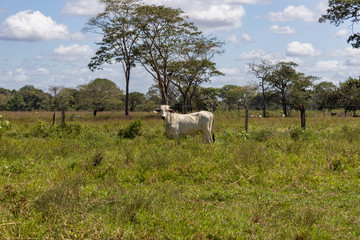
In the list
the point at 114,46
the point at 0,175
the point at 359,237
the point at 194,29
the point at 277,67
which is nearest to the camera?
the point at 359,237

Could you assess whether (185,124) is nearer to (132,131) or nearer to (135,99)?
(132,131)

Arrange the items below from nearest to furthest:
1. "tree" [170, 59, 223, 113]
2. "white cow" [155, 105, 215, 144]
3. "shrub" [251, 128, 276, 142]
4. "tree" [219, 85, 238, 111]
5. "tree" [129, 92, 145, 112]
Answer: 1. "white cow" [155, 105, 215, 144]
2. "shrub" [251, 128, 276, 142]
3. "tree" [170, 59, 223, 113]
4. "tree" [129, 92, 145, 112]
5. "tree" [219, 85, 238, 111]

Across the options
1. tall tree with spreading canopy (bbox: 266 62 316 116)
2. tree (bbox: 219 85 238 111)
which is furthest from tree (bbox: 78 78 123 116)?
tree (bbox: 219 85 238 111)

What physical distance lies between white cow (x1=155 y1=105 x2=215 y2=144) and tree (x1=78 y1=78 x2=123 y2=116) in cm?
2873

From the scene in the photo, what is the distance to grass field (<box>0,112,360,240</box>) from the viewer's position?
478 centimetres

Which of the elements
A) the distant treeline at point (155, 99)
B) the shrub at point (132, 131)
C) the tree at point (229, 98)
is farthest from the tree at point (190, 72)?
the tree at point (229, 98)

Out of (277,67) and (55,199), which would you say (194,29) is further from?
(55,199)

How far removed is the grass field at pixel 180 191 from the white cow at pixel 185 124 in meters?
1.24

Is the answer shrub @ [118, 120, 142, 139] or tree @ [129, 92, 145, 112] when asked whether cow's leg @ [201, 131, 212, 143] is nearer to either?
shrub @ [118, 120, 142, 139]

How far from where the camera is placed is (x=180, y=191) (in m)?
6.93

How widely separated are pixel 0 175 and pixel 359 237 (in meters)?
6.55

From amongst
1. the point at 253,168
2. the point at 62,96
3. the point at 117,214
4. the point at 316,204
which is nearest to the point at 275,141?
the point at 253,168

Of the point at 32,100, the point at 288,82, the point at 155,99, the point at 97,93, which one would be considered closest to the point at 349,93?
the point at 288,82

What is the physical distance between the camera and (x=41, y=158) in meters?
9.23
